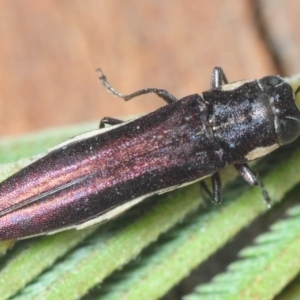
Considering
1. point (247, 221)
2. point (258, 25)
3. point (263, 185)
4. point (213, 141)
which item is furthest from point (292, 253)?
point (258, 25)

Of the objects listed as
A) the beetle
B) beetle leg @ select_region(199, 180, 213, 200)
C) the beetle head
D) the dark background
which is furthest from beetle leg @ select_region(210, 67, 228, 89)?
the dark background

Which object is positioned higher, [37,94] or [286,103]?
[37,94]

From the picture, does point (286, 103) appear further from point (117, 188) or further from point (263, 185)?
point (117, 188)

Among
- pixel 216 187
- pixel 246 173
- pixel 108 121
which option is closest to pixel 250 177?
pixel 246 173

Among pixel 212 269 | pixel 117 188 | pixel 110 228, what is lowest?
pixel 212 269

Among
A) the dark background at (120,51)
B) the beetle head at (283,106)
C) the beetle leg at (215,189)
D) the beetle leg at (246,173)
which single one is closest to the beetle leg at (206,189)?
the beetle leg at (215,189)

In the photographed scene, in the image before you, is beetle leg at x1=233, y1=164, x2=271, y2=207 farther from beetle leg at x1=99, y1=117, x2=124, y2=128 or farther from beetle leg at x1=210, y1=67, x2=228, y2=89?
beetle leg at x1=99, y1=117, x2=124, y2=128

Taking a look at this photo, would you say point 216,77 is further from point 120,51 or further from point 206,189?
point 120,51
